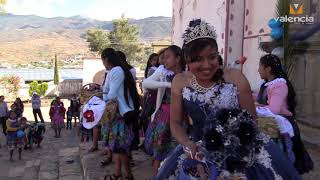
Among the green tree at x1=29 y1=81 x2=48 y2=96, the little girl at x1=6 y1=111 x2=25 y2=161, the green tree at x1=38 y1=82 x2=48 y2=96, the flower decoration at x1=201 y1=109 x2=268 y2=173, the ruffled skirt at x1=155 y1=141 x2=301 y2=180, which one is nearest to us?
the flower decoration at x1=201 y1=109 x2=268 y2=173

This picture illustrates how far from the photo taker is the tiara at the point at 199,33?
2494 millimetres

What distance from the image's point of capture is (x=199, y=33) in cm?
250

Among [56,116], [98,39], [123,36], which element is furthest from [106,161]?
[98,39]

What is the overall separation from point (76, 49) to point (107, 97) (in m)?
104

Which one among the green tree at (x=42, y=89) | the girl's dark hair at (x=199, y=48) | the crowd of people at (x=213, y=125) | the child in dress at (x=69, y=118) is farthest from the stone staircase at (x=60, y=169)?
the green tree at (x=42, y=89)

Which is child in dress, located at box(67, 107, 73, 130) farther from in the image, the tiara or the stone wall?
the tiara

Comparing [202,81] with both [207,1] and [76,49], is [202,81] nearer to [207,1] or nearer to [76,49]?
[207,1]

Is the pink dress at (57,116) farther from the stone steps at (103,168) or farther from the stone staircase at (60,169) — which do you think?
the stone steps at (103,168)

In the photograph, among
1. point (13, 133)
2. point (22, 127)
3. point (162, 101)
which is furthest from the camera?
point (22, 127)

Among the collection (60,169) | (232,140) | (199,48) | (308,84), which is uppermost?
(199,48)

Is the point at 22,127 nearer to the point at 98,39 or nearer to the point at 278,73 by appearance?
the point at 278,73

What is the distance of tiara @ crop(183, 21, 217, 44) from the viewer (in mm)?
2494

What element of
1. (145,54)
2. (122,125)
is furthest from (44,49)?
(122,125)

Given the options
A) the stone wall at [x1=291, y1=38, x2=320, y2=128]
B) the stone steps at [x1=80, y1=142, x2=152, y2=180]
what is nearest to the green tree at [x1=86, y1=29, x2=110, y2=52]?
the stone wall at [x1=291, y1=38, x2=320, y2=128]
